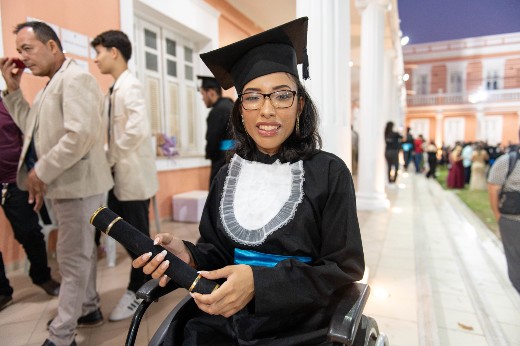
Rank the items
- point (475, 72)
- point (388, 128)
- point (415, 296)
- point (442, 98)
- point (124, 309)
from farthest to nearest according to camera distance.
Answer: point (442, 98)
point (475, 72)
point (388, 128)
point (415, 296)
point (124, 309)

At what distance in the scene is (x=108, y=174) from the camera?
83.4 inches

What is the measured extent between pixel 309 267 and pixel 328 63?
198 cm

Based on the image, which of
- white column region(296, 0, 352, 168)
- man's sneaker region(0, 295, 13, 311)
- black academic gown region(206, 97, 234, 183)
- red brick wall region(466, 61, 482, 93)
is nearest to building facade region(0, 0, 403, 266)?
white column region(296, 0, 352, 168)

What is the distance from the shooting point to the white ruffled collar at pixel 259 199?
3.90ft

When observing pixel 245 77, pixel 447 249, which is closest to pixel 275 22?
pixel 447 249

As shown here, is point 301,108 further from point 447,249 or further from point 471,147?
point 471,147

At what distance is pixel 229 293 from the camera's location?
0.92 m

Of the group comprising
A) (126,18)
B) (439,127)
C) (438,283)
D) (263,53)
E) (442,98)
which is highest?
(442,98)

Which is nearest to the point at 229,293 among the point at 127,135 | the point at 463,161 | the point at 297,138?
the point at 297,138

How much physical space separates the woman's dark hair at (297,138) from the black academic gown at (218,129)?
5.94 feet

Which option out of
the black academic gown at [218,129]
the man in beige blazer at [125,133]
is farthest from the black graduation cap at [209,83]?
the man in beige blazer at [125,133]

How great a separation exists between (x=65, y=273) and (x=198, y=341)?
1136 mm

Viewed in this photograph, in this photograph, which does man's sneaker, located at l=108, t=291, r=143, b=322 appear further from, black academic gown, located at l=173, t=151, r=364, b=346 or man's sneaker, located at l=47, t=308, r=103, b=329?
black academic gown, located at l=173, t=151, r=364, b=346

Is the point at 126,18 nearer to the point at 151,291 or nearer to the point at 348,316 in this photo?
the point at 151,291
